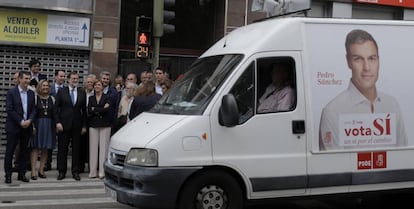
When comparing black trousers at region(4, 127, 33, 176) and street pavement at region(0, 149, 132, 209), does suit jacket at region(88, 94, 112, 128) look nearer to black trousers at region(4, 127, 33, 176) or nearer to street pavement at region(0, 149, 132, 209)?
street pavement at region(0, 149, 132, 209)

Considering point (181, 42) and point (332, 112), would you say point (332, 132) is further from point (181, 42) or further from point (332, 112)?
point (181, 42)

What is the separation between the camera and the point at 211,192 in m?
6.50

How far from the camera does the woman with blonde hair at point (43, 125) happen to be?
10.1 m

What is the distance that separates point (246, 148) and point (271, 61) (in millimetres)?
1117

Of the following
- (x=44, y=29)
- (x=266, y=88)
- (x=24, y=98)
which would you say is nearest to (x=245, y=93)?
(x=266, y=88)

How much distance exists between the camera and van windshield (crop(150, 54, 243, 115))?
21.9 ft

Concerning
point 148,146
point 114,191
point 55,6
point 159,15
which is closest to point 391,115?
point 148,146

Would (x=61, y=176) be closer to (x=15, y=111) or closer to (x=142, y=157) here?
(x=15, y=111)

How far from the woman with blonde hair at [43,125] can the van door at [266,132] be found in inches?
183

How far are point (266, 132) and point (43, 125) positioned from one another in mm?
5048

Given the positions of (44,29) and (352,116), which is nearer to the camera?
(352,116)

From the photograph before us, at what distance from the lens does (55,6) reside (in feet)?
47.0

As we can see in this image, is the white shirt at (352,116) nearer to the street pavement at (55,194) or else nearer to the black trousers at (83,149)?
the street pavement at (55,194)

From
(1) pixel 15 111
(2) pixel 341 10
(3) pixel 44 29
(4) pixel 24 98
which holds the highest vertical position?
(2) pixel 341 10
